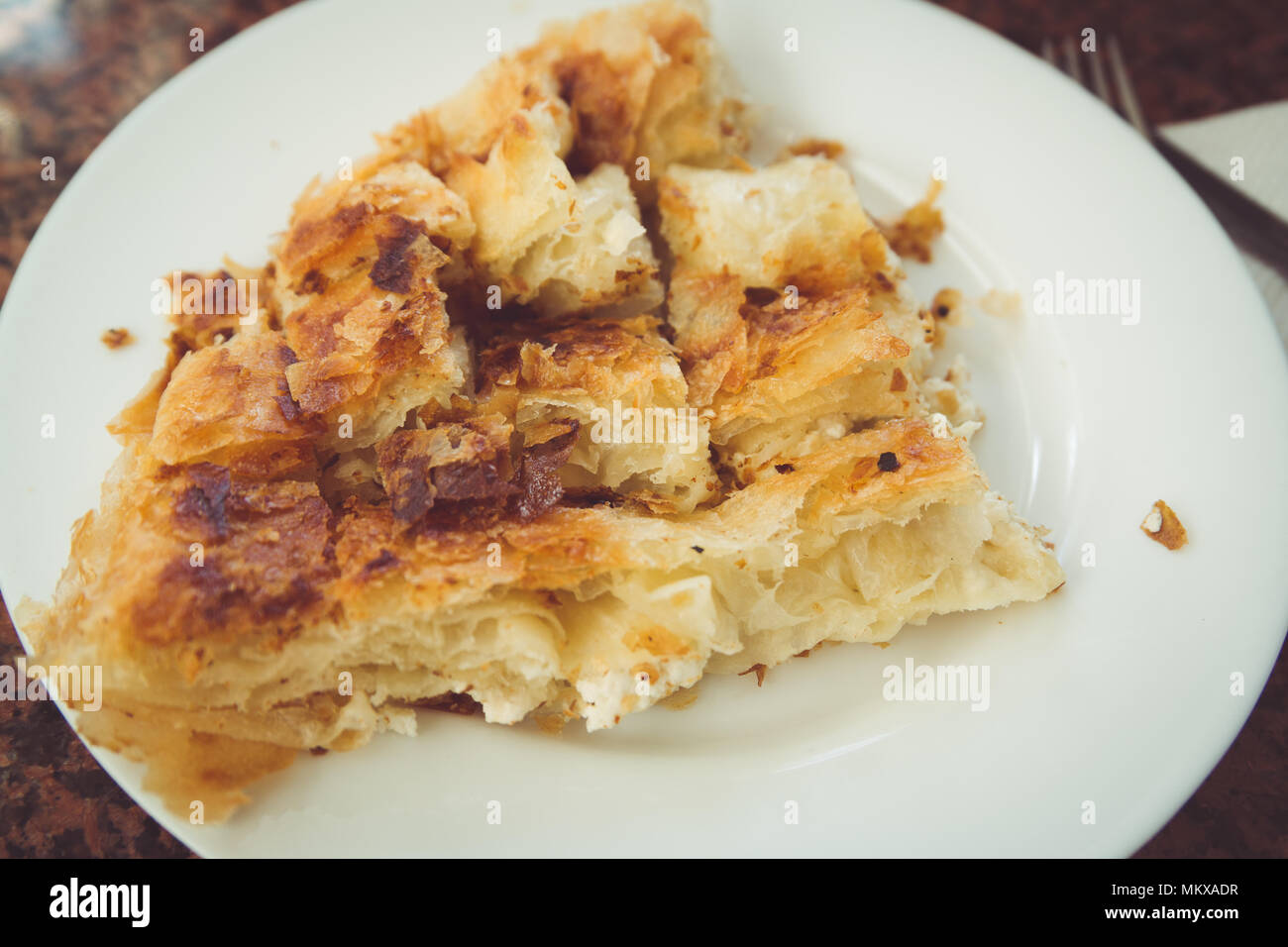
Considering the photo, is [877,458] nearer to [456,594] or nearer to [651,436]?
[651,436]

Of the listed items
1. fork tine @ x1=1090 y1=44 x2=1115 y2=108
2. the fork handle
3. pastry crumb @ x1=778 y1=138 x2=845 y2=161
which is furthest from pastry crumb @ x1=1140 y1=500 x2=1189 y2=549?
fork tine @ x1=1090 y1=44 x2=1115 y2=108

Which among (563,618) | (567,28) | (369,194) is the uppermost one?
(567,28)

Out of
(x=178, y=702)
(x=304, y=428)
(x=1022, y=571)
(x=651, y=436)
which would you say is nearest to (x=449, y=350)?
(x=304, y=428)

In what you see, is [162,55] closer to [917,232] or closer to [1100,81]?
[917,232]

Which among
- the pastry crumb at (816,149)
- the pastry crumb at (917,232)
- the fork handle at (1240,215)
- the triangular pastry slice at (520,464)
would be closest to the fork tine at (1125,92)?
the fork handle at (1240,215)

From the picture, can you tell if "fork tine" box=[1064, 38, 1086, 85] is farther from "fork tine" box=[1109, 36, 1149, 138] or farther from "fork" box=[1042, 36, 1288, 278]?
"fork tine" box=[1109, 36, 1149, 138]

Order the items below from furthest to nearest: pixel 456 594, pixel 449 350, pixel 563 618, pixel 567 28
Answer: pixel 567 28, pixel 449 350, pixel 563 618, pixel 456 594
